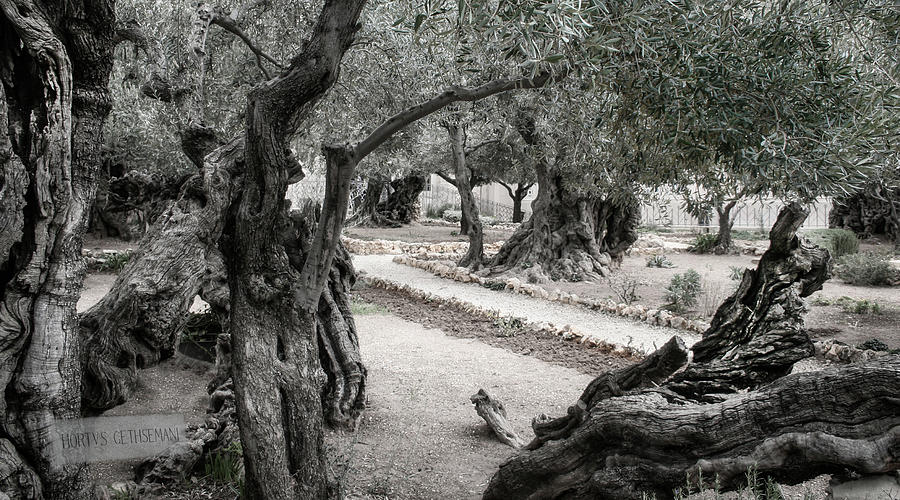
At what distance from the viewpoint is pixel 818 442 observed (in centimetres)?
260

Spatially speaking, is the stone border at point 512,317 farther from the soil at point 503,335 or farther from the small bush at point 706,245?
the small bush at point 706,245

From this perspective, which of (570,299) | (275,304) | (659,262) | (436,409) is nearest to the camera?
(275,304)

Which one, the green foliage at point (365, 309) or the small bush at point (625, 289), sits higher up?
the small bush at point (625, 289)

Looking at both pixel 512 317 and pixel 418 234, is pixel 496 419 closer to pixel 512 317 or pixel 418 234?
pixel 512 317

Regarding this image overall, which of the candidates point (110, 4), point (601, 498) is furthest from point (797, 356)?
point (110, 4)

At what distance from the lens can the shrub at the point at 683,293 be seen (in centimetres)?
1034

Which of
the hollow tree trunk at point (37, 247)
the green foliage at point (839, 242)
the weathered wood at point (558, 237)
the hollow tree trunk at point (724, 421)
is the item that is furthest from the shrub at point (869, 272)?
the hollow tree trunk at point (37, 247)

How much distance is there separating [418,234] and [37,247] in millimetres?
22889

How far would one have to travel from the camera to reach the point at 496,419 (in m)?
5.56

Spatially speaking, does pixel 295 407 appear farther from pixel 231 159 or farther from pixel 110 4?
pixel 110 4

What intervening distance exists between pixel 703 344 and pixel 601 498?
1.59 metres

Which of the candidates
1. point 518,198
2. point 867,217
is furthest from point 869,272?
point 518,198

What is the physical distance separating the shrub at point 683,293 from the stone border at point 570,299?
1.07ft

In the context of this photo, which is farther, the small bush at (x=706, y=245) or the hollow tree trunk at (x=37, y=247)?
the small bush at (x=706, y=245)
